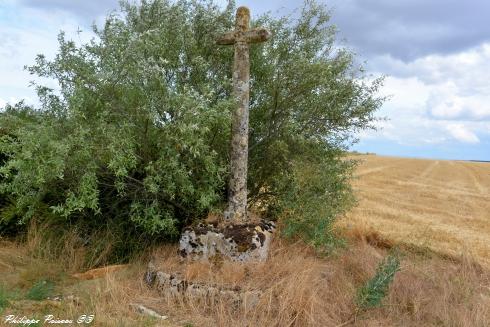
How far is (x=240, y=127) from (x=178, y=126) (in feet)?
4.07

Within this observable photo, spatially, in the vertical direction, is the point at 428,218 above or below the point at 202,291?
below

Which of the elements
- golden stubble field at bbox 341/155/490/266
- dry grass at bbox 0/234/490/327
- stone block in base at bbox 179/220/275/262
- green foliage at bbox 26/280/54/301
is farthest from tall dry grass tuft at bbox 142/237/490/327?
golden stubble field at bbox 341/155/490/266

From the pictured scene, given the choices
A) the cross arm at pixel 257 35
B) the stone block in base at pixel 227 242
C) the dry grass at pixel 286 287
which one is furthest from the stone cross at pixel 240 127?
the dry grass at pixel 286 287

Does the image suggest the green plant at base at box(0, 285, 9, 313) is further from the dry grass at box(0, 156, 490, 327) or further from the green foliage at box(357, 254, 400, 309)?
the green foliage at box(357, 254, 400, 309)

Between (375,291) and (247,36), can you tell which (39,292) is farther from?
(247,36)

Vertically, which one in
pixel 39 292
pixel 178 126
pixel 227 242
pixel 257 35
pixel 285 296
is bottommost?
pixel 39 292

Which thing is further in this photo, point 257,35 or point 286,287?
point 257,35

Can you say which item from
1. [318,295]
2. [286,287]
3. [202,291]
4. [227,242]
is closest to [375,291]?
[318,295]

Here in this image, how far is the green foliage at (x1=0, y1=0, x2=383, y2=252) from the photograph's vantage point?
744cm

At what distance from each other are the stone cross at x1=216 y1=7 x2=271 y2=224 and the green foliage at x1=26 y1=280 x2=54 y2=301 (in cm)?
293

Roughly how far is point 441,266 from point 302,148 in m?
3.93

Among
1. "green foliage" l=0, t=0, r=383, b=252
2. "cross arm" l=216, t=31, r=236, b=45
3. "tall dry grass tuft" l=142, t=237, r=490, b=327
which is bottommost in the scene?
"tall dry grass tuft" l=142, t=237, r=490, b=327

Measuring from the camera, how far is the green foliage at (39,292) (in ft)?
22.4

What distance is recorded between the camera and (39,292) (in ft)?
22.7
